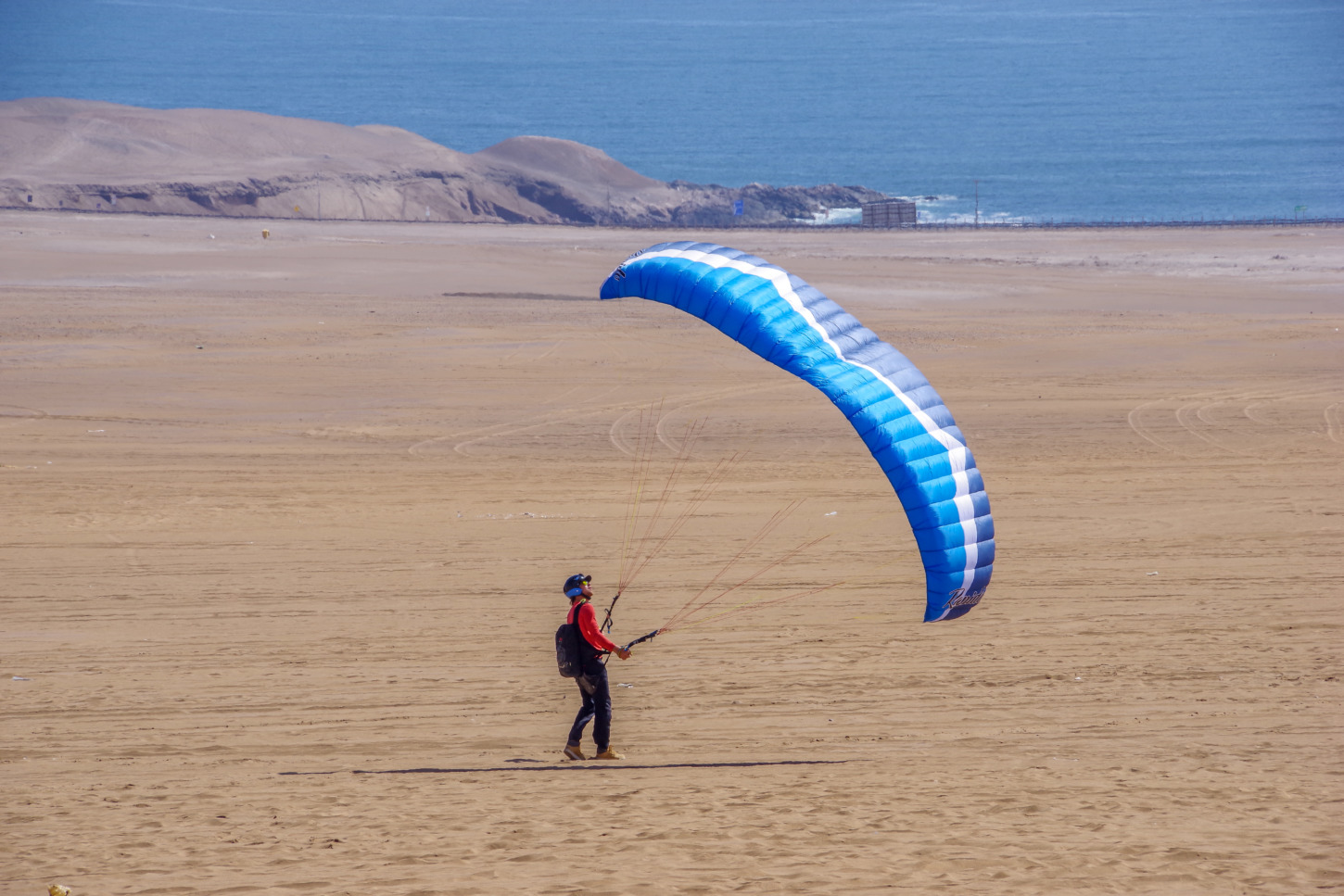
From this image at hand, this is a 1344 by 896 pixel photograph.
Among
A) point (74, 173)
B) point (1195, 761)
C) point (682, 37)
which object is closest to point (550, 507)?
point (1195, 761)

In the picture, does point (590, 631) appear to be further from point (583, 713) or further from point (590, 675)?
point (583, 713)

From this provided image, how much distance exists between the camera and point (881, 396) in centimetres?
842

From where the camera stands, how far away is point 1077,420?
19609 millimetres

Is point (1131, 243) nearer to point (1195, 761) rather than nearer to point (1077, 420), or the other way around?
point (1077, 420)

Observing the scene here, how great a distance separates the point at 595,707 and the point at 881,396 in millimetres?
2796

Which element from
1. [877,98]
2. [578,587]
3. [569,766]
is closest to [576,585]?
[578,587]

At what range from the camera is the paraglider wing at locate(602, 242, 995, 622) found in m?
8.20

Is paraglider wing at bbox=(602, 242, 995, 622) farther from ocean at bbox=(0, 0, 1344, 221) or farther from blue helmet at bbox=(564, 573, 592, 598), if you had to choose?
ocean at bbox=(0, 0, 1344, 221)

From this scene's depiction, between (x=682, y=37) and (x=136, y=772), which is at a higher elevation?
(x=682, y=37)

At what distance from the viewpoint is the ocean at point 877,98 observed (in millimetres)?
87062

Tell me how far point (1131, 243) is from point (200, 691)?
128 feet

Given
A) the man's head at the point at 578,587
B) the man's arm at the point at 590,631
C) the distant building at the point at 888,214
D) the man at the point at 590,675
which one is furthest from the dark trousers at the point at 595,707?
the distant building at the point at 888,214

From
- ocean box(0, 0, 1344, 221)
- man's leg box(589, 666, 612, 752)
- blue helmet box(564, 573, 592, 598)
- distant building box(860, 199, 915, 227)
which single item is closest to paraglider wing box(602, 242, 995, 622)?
blue helmet box(564, 573, 592, 598)

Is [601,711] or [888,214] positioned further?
[888,214]
